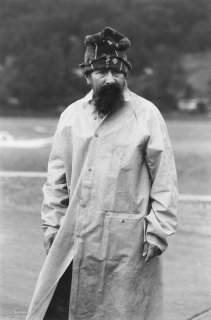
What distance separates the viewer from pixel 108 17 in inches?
2083

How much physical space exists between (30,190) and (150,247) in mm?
5045

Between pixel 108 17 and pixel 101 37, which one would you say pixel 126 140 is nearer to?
pixel 101 37

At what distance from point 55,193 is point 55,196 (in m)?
0.02

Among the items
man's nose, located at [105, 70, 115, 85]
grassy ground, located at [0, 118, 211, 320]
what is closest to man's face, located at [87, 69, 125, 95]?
man's nose, located at [105, 70, 115, 85]

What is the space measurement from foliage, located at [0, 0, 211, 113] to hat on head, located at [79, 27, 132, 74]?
46846mm

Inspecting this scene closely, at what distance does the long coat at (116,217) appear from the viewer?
297 cm

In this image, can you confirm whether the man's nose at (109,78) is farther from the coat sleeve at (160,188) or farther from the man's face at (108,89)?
the coat sleeve at (160,188)

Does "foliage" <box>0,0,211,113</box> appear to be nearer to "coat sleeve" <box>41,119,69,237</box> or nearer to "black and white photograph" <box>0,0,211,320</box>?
"black and white photograph" <box>0,0,211,320</box>

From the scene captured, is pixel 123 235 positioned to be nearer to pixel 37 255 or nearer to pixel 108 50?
pixel 108 50

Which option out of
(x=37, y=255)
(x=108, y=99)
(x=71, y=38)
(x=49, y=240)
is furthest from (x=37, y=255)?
(x=71, y=38)

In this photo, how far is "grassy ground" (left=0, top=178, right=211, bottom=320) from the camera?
15.4 feet

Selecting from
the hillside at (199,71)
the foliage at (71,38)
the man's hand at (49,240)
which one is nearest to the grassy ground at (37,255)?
the man's hand at (49,240)

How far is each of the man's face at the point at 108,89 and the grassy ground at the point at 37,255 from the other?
185 cm

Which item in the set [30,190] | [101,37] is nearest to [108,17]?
[30,190]
